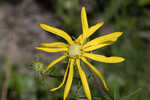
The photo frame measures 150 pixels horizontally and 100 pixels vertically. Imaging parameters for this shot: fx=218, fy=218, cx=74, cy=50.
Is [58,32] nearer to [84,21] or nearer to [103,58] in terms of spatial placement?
[84,21]

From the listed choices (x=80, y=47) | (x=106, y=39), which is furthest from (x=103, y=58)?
(x=80, y=47)

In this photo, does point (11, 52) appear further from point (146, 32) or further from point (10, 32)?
Answer: point (146, 32)

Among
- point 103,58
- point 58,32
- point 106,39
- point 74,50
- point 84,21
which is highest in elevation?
point 84,21

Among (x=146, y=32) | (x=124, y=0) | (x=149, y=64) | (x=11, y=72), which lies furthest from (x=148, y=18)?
(x=11, y=72)

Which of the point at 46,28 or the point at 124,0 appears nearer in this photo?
the point at 46,28

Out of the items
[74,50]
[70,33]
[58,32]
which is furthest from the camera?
[70,33]

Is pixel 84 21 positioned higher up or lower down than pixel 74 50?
higher up
